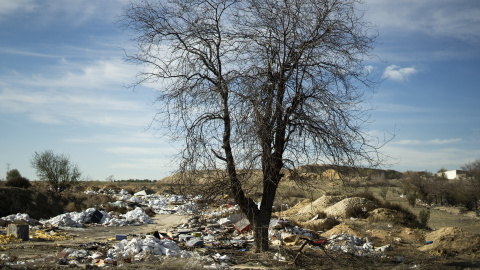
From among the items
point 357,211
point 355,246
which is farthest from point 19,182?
point 355,246

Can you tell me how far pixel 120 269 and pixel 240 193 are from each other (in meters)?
3.92

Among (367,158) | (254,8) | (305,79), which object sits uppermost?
(254,8)

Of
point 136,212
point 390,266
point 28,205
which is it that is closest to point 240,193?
point 390,266

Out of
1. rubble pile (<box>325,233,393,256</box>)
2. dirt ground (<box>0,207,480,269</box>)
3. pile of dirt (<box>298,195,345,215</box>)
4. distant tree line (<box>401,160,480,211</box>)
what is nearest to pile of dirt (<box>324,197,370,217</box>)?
pile of dirt (<box>298,195,345,215</box>)

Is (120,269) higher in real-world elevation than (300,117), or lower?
lower

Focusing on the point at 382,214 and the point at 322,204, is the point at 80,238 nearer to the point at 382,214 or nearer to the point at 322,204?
the point at 382,214

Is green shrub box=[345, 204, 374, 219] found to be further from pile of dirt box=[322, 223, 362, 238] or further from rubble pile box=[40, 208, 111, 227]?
rubble pile box=[40, 208, 111, 227]

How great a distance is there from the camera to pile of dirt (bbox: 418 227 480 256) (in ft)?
45.4

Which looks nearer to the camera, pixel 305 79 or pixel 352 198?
pixel 305 79

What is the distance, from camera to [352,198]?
2383cm

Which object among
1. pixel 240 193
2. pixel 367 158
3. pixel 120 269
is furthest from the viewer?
pixel 240 193

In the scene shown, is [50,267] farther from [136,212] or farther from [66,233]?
[136,212]

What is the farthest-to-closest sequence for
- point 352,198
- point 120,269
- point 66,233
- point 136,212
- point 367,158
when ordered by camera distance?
point 136,212 < point 352,198 < point 66,233 < point 367,158 < point 120,269

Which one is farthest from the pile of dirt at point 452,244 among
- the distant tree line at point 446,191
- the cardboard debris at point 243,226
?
the distant tree line at point 446,191
